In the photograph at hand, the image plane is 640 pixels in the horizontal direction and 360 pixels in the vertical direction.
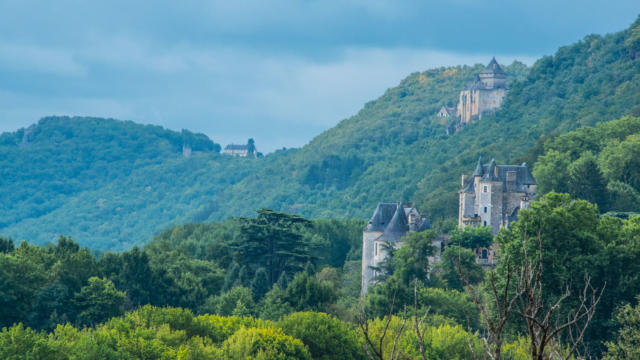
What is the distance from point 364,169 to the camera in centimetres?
18125

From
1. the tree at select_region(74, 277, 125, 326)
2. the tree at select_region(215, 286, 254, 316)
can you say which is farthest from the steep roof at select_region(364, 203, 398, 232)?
the tree at select_region(74, 277, 125, 326)

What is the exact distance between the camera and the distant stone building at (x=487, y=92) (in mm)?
152500

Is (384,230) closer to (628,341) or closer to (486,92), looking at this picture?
(628,341)

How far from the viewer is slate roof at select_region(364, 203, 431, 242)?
237ft

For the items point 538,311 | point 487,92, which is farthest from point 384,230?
point 487,92

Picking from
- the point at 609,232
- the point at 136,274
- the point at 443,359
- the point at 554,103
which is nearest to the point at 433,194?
the point at 554,103

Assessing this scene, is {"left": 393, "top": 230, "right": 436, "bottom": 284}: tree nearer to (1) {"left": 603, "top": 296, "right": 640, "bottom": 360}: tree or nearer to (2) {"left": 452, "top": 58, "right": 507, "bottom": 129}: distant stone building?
(1) {"left": 603, "top": 296, "right": 640, "bottom": 360}: tree

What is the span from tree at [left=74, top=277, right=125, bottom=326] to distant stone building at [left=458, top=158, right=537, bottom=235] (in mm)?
29688

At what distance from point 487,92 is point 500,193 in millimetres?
83471

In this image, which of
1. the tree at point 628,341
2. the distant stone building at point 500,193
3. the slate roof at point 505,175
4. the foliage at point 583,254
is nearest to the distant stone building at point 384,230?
the distant stone building at point 500,193

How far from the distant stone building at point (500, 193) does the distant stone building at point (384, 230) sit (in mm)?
4841

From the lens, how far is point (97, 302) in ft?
198

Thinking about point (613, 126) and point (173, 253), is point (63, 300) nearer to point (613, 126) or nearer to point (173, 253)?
point (173, 253)

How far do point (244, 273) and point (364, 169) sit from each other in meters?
105
